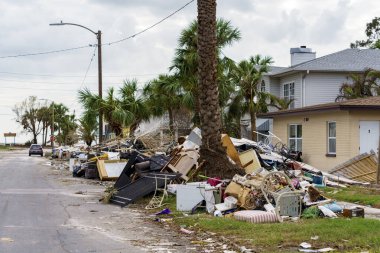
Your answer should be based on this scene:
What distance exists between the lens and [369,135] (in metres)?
23.5

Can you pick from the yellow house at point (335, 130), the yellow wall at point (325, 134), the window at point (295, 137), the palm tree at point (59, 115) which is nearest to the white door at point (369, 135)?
the yellow house at point (335, 130)

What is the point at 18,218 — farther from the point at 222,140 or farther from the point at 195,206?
the point at 222,140

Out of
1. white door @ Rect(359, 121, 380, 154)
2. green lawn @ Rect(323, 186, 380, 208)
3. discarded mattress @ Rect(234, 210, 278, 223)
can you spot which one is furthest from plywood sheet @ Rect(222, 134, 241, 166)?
white door @ Rect(359, 121, 380, 154)

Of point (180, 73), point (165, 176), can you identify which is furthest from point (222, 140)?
point (180, 73)

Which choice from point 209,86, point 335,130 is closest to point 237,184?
point 209,86

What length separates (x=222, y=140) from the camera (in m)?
17.6

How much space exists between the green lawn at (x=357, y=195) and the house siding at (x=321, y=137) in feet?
16.4

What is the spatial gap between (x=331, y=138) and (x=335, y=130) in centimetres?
58

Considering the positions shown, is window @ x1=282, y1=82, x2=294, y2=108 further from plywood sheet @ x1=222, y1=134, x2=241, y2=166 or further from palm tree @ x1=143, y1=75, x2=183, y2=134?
plywood sheet @ x1=222, y1=134, x2=241, y2=166

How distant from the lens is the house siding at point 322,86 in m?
34.6

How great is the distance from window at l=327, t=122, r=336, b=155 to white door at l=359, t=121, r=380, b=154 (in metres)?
1.40

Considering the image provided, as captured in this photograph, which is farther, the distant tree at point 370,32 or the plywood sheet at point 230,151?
the distant tree at point 370,32

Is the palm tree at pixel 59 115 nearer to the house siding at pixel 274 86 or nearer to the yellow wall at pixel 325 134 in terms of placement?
the house siding at pixel 274 86

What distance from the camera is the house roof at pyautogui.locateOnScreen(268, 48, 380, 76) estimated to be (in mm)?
34438
